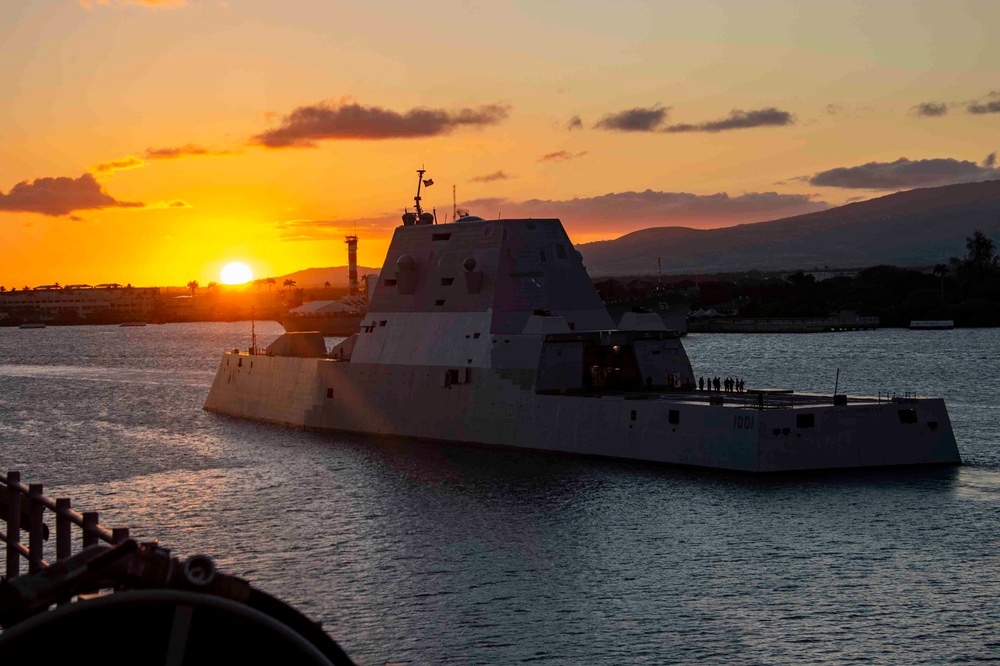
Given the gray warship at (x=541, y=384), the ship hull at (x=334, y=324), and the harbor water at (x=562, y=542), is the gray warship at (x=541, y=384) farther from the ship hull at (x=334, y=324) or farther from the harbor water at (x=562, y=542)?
the ship hull at (x=334, y=324)

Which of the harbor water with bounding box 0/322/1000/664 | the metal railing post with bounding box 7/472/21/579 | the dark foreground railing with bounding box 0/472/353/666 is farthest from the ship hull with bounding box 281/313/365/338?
the dark foreground railing with bounding box 0/472/353/666

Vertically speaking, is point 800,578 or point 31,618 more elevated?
point 31,618

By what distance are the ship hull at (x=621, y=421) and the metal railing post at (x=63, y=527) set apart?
23277mm

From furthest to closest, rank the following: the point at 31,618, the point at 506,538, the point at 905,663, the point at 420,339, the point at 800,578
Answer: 1. the point at 420,339
2. the point at 506,538
3. the point at 800,578
4. the point at 905,663
5. the point at 31,618

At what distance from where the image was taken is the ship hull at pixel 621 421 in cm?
3103

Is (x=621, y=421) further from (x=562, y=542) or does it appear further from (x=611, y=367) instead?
(x=562, y=542)

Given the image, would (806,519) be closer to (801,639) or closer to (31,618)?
(801,639)

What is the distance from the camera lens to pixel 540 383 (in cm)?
3672

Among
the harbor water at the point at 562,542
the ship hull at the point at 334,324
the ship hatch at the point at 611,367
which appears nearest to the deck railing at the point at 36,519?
the harbor water at the point at 562,542

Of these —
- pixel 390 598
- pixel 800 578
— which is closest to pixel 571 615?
pixel 390 598

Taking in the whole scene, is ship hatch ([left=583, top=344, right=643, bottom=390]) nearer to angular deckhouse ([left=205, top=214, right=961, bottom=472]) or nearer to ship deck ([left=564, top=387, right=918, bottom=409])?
angular deckhouse ([left=205, top=214, right=961, bottom=472])

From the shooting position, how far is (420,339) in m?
41.0

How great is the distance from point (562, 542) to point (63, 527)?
16727 mm

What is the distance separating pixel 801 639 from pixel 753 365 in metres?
67.8
